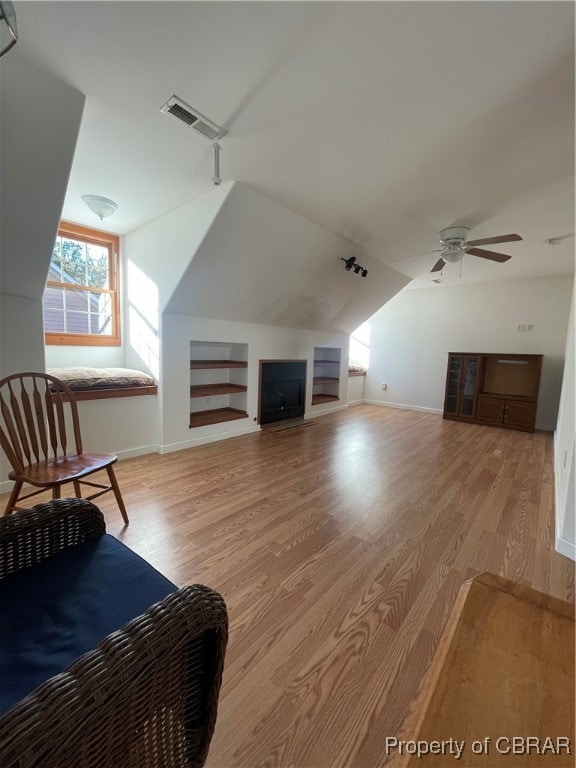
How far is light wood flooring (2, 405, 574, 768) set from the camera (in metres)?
1.06

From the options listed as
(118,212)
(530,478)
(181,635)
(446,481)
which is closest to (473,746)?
(181,635)

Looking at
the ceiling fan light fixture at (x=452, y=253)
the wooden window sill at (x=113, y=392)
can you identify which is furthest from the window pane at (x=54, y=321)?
the ceiling fan light fixture at (x=452, y=253)

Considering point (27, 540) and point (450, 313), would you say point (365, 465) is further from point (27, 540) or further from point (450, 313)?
point (450, 313)

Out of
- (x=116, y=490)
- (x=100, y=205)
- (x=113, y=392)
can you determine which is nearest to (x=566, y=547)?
(x=116, y=490)

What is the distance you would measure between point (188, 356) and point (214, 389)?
707 millimetres

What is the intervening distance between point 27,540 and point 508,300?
681cm

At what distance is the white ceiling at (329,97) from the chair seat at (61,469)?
6.98 feet

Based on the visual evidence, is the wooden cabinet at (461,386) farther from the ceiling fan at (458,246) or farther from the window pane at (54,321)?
the window pane at (54,321)

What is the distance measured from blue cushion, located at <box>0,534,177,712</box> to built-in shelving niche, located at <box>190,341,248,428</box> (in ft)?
9.74

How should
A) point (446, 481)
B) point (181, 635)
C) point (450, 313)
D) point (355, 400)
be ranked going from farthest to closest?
point (355, 400) → point (450, 313) → point (446, 481) → point (181, 635)

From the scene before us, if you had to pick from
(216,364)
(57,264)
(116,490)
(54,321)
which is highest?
(57,264)

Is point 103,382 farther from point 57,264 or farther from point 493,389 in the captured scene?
point 493,389

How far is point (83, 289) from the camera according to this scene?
356 cm

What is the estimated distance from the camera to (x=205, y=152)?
213 centimetres
